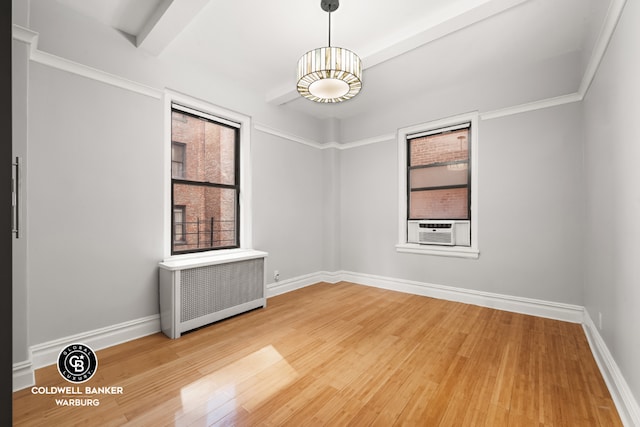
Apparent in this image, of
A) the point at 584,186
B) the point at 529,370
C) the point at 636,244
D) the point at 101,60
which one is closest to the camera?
the point at 636,244

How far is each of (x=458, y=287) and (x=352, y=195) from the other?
7.17 feet

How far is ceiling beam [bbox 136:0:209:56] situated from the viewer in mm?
2324

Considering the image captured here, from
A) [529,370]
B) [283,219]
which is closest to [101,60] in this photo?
[283,219]

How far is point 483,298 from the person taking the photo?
373cm

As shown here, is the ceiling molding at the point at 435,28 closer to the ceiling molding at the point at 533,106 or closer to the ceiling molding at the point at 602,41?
the ceiling molding at the point at 602,41

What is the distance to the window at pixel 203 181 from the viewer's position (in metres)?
3.37

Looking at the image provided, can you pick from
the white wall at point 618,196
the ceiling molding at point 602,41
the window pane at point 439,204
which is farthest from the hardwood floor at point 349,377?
the ceiling molding at point 602,41

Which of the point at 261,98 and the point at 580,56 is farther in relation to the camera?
the point at 261,98

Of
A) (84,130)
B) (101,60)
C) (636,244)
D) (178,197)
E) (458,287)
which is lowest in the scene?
(458,287)

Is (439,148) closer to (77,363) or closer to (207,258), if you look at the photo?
(207,258)

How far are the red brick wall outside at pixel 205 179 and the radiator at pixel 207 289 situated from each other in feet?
1.52

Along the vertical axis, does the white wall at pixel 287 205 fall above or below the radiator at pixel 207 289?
above

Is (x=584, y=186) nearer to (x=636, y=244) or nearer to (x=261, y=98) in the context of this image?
(x=636, y=244)

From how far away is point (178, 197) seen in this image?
132 inches
